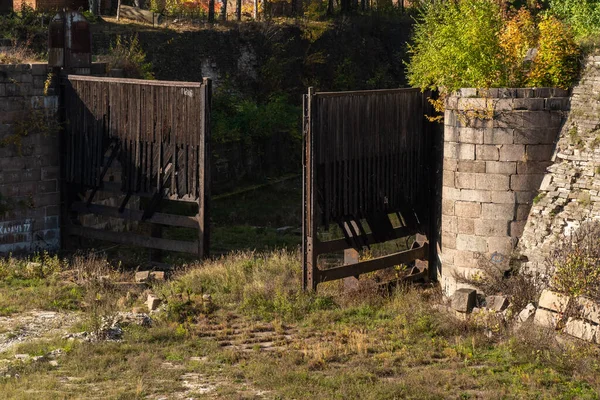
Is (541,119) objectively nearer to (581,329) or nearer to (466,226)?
(466,226)

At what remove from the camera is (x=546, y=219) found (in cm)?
1408

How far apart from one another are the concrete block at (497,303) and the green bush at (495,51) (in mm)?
3335

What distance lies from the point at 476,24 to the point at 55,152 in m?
Answer: 8.66

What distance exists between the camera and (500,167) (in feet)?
48.0

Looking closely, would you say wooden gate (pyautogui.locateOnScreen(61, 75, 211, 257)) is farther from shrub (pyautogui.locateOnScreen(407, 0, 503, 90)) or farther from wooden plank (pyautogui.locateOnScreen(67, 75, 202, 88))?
shrub (pyautogui.locateOnScreen(407, 0, 503, 90))

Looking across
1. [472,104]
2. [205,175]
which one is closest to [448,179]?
[472,104]

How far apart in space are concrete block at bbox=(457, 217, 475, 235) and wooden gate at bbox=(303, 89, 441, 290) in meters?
1.28

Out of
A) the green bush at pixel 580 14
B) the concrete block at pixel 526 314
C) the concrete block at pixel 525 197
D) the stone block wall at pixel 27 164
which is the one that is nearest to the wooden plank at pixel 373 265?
the concrete block at pixel 525 197

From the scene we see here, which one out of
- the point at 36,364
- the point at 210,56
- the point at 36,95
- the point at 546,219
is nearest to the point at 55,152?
the point at 36,95

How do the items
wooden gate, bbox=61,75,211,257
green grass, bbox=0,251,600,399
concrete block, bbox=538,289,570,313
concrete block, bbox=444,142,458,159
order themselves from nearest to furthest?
green grass, bbox=0,251,600,399
concrete block, bbox=538,289,570,313
concrete block, bbox=444,142,458,159
wooden gate, bbox=61,75,211,257

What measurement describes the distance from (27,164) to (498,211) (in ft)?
29.8

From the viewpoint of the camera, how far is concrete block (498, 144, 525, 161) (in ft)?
47.6

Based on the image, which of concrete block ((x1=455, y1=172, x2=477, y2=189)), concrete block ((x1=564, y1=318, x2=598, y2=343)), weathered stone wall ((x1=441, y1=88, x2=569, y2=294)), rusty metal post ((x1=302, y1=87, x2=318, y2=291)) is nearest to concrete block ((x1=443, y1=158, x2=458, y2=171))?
weathered stone wall ((x1=441, y1=88, x2=569, y2=294))

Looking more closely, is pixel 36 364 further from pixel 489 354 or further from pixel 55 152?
pixel 55 152
